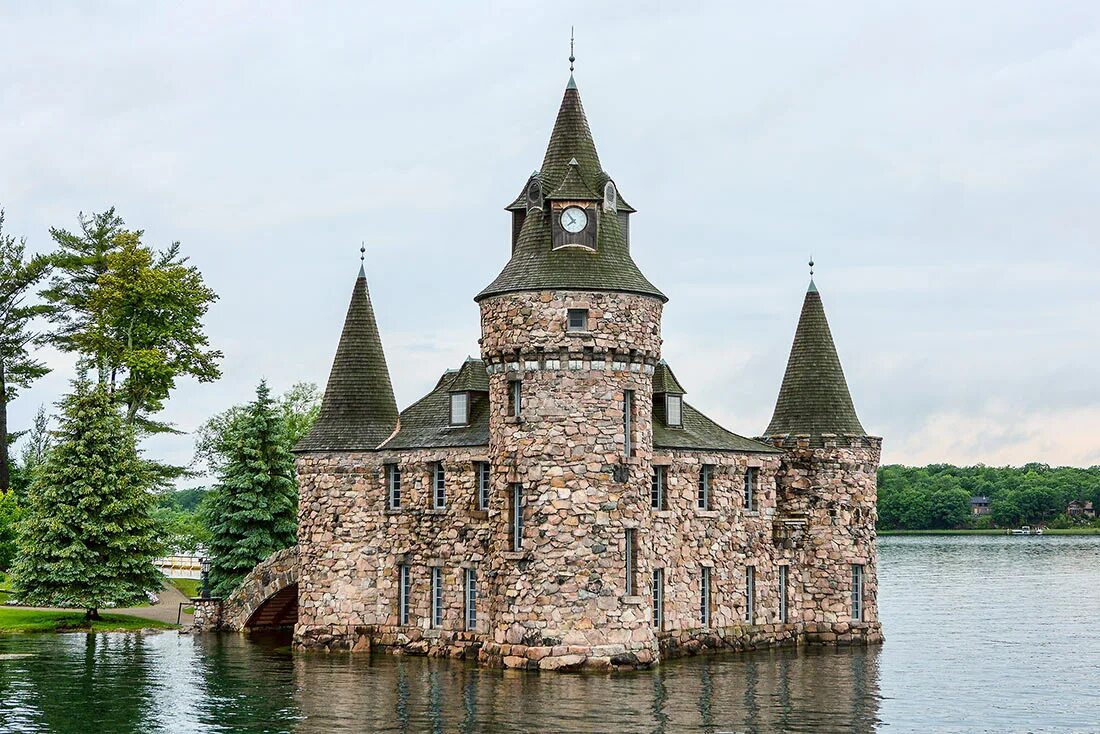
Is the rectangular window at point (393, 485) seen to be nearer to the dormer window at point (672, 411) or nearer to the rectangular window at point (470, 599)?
the rectangular window at point (470, 599)

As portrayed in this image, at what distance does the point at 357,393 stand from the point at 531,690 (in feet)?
47.8

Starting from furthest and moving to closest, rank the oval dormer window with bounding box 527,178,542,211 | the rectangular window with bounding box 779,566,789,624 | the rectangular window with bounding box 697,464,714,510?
the rectangular window with bounding box 779,566,789,624, the rectangular window with bounding box 697,464,714,510, the oval dormer window with bounding box 527,178,542,211

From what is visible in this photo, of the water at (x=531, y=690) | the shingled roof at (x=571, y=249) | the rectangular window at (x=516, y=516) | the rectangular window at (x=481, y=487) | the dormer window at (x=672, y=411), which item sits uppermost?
the shingled roof at (x=571, y=249)

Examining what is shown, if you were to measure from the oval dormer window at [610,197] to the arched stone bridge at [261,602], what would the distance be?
1663 centimetres

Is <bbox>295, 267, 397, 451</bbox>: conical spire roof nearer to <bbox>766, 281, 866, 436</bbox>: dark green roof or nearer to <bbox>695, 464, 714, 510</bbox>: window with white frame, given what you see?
<bbox>695, 464, 714, 510</bbox>: window with white frame

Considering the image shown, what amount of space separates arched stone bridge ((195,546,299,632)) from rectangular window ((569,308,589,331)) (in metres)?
15.2

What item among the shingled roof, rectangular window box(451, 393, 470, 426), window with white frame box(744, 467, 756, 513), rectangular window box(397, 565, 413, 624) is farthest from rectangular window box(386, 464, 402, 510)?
window with white frame box(744, 467, 756, 513)

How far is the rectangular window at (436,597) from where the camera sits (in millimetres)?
46875

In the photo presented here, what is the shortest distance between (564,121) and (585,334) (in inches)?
265

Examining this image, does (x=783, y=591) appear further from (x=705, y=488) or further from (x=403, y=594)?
(x=403, y=594)

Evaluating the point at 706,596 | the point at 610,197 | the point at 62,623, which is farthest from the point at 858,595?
the point at 62,623

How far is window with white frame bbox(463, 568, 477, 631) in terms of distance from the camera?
4603 centimetres

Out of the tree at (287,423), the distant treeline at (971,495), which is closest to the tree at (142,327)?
the tree at (287,423)

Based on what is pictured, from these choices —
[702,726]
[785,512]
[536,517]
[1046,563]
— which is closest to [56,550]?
[536,517]
